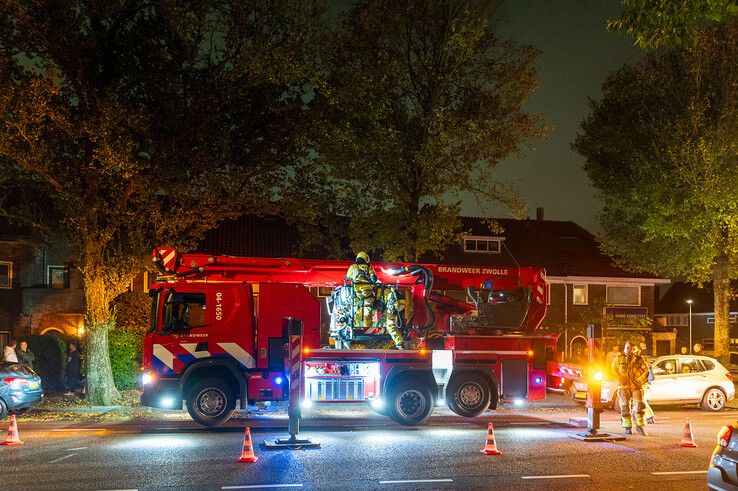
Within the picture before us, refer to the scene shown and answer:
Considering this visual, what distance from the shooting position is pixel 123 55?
19.8 m

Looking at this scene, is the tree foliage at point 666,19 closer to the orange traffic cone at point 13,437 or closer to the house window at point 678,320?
the orange traffic cone at point 13,437

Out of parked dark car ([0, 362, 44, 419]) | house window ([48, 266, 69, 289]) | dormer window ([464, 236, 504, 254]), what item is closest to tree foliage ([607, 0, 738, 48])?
parked dark car ([0, 362, 44, 419])

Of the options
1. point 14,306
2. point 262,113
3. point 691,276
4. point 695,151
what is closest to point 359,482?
point 262,113

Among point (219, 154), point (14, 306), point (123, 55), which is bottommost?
point (14, 306)

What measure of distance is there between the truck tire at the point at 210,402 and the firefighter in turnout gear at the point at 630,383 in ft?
24.5

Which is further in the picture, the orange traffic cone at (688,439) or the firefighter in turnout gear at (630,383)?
the firefighter in turnout gear at (630,383)

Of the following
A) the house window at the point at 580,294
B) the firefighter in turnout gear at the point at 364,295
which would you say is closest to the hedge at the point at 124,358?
the firefighter in turnout gear at the point at 364,295

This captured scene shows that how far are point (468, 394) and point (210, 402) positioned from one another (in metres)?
5.24

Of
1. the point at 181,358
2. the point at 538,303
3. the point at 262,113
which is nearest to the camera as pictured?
the point at 181,358

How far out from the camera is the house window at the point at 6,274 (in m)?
32.7

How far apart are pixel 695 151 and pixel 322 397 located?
59.4ft

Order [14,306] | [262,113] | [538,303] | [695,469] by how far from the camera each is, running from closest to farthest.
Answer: [695,469] < [538,303] < [262,113] < [14,306]

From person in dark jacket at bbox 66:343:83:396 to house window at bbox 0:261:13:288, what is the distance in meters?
11.4

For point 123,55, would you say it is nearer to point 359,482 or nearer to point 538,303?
point 538,303
